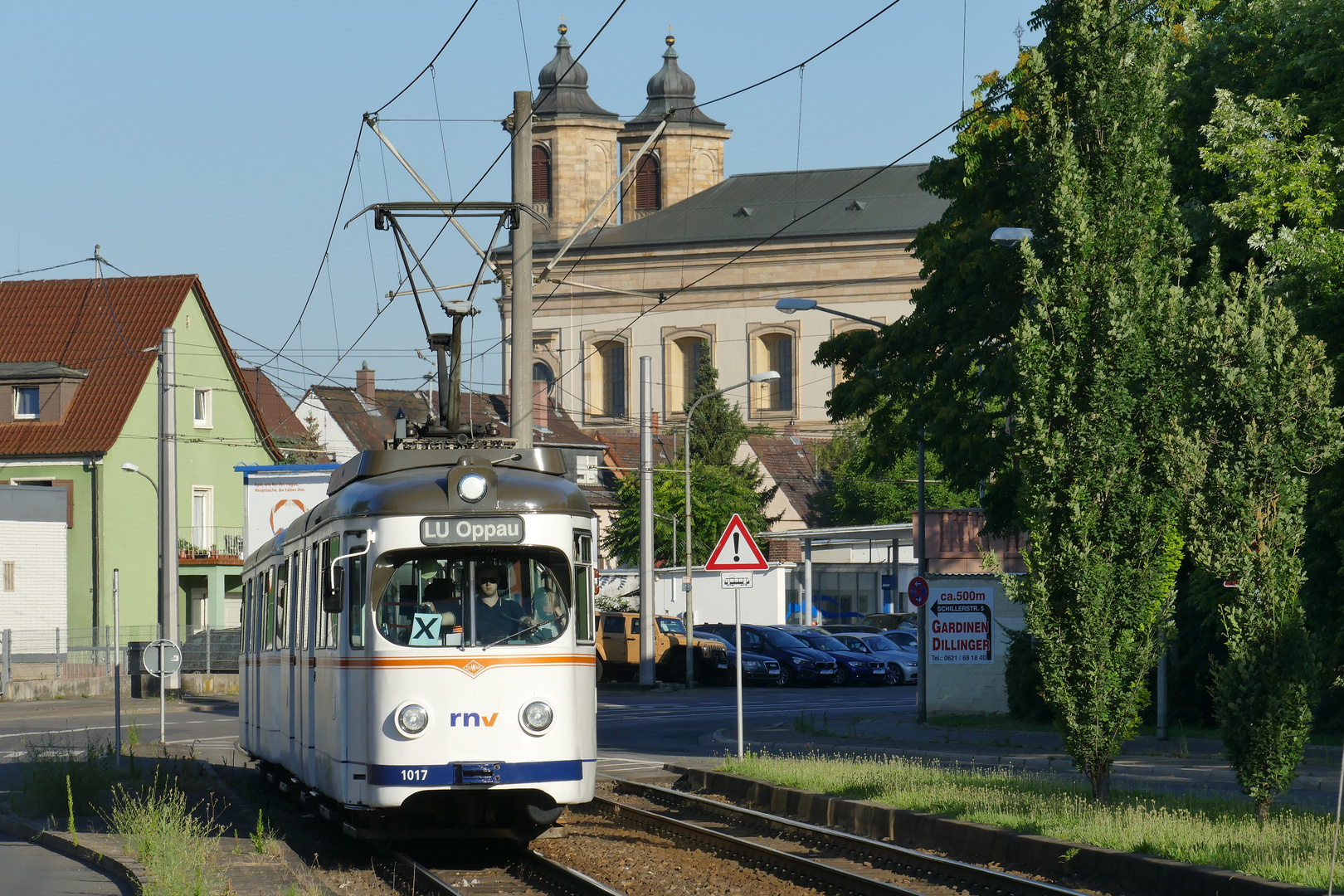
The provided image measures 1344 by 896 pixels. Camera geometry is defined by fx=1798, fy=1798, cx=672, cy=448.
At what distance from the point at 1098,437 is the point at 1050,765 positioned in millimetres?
7486

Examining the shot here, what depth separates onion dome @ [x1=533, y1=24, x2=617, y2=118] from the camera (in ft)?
394

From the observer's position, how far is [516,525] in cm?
1277

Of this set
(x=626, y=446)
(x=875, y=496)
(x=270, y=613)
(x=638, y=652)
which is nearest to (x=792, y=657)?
(x=638, y=652)

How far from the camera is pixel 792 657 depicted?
4312 cm

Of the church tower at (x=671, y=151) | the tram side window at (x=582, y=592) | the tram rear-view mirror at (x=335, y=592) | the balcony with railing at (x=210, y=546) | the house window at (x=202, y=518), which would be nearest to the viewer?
the tram rear-view mirror at (x=335, y=592)

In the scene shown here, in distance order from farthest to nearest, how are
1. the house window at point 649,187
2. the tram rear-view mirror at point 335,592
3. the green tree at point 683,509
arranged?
the house window at point 649,187 → the green tree at point 683,509 → the tram rear-view mirror at point 335,592

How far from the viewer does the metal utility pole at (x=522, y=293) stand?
22.1m

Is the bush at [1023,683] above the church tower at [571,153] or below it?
below

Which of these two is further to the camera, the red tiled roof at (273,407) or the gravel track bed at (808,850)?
the red tiled roof at (273,407)

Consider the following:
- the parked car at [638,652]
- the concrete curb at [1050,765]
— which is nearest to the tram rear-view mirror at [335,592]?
the concrete curb at [1050,765]

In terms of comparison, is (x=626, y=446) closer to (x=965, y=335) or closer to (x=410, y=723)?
(x=965, y=335)

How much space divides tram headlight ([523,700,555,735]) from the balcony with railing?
46.1m

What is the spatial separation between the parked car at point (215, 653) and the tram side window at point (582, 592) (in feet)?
107

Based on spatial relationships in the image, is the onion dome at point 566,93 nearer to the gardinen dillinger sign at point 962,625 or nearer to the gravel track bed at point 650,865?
the gardinen dillinger sign at point 962,625
